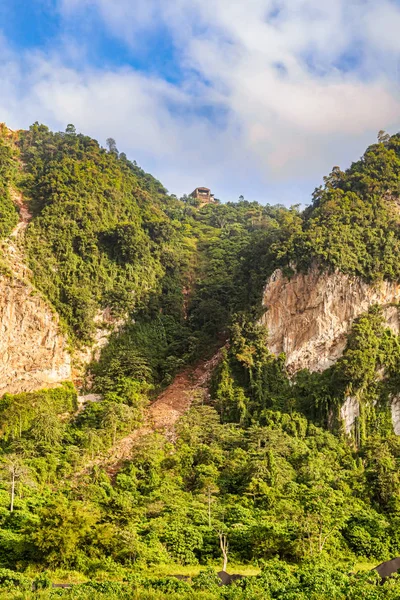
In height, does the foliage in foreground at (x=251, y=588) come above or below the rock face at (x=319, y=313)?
below

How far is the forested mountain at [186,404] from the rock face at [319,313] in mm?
336

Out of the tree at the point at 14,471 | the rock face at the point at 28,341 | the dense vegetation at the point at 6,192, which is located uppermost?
the dense vegetation at the point at 6,192

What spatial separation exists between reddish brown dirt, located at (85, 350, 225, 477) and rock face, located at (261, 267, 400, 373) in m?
5.26

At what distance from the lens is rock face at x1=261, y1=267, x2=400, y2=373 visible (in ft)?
140

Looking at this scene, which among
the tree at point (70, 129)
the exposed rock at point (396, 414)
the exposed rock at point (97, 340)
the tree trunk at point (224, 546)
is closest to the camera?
the tree trunk at point (224, 546)

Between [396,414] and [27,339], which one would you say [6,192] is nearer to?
[27,339]

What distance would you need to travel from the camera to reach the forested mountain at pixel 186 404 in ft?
78.3

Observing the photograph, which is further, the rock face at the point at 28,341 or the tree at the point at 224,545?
the rock face at the point at 28,341

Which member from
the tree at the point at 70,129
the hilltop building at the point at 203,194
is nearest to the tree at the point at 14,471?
the tree at the point at 70,129

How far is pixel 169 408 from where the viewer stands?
4106 cm

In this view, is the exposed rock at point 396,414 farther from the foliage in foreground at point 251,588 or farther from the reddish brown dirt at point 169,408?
the foliage in foreground at point 251,588

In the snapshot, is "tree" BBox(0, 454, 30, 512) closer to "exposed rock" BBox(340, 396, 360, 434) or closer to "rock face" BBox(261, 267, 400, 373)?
"rock face" BBox(261, 267, 400, 373)

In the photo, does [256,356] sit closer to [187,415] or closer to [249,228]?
[187,415]

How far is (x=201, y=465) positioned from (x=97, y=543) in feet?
34.8
